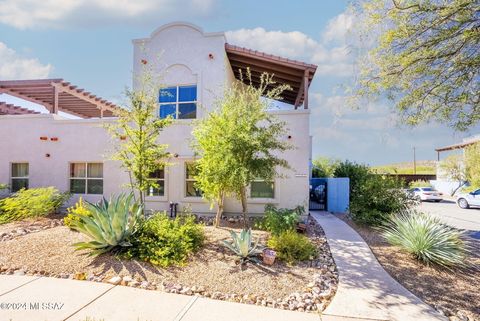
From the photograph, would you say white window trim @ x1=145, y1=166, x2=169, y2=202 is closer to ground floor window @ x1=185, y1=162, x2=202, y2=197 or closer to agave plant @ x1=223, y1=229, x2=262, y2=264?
ground floor window @ x1=185, y1=162, x2=202, y2=197

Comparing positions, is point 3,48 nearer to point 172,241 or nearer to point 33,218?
point 33,218

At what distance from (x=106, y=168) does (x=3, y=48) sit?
6.98 meters

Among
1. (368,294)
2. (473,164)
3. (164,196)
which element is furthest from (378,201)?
(473,164)

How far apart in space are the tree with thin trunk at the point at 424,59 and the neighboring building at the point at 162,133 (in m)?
4.63

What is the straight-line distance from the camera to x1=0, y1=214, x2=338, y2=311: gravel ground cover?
536cm

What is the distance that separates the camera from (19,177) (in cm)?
1388

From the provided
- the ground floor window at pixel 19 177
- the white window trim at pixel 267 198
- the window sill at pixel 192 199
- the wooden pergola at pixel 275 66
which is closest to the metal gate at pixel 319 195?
the white window trim at pixel 267 198

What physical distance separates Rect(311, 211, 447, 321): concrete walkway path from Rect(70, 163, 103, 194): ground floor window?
1086 cm

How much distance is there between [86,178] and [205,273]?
9908mm

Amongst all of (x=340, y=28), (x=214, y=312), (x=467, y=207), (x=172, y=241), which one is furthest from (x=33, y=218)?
(x=467, y=207)

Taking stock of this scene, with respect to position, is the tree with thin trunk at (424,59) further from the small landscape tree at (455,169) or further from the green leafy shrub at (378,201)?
the small landscape tree at (455,169)

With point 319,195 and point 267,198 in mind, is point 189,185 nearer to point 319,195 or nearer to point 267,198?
point 267,198

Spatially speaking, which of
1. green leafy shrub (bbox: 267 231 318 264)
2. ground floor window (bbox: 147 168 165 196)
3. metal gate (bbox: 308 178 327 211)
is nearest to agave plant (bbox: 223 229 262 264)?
green leafy shrub (bbox: 267 231 318 264)

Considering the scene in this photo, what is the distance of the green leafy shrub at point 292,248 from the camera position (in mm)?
7030
